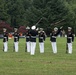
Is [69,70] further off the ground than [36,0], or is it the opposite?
[36,0]

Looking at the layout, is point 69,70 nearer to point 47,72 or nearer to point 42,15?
point 47,72

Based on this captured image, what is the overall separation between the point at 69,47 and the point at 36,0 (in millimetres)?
68265

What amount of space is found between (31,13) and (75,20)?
36.5 feet

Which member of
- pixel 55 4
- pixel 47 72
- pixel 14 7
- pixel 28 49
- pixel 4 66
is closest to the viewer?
pixel 47 72

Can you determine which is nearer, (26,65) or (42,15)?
(26,65)

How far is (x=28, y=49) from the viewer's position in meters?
29.7

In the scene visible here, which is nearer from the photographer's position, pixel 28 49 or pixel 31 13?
pixel 28 49

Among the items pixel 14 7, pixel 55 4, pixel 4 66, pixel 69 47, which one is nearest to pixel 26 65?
pixel 4 66

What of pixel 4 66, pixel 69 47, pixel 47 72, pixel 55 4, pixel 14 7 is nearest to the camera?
pixel 47 72

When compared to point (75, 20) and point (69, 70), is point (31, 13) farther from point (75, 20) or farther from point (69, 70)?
point (69, 70)

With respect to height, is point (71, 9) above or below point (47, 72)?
above

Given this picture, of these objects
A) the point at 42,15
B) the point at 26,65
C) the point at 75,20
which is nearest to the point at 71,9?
the point at 75,20

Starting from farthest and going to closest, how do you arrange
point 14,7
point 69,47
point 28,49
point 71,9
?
point 14,7 → point 71,9 → point 28,49 → point 69,47

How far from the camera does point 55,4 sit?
92.1 metres
